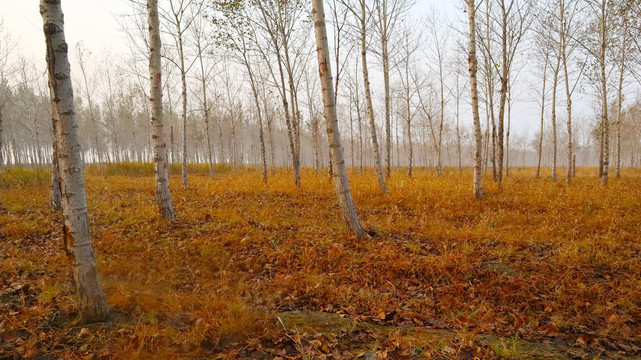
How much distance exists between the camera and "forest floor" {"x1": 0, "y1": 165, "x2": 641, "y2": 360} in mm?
2943

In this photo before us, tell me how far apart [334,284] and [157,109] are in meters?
5.55

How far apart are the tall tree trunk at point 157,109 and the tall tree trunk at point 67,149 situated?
4.15m

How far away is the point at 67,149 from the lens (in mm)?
2840

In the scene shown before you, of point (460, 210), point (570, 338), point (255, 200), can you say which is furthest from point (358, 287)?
point (255, 200)

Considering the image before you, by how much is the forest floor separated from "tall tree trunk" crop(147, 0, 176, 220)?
0.51 m

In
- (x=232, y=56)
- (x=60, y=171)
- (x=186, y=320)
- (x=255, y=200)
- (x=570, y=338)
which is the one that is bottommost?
(x=570, y=338)

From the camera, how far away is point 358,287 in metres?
4.34

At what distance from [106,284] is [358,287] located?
139 inches

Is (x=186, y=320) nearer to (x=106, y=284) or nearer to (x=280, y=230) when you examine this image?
(x=106, y=284)

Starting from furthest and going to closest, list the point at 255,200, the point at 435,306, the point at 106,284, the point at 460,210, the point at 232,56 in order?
the point at 232,56 < the point at 255,200 < the point at 460,210 < the point at 106,284 < the point at 435,306

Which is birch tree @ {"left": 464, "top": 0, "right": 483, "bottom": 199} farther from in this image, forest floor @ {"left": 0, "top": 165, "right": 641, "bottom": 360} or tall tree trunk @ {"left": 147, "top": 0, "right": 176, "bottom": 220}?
tall tree trunk @ {"left": 147, "top": 0, "right": 176, "bottom": 220}

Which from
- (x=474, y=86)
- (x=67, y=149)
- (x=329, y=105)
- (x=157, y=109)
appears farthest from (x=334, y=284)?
(x=474, y=86)

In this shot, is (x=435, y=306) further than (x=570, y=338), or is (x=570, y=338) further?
(x=435, y=306)

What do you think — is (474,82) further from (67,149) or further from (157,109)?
(67,149)
